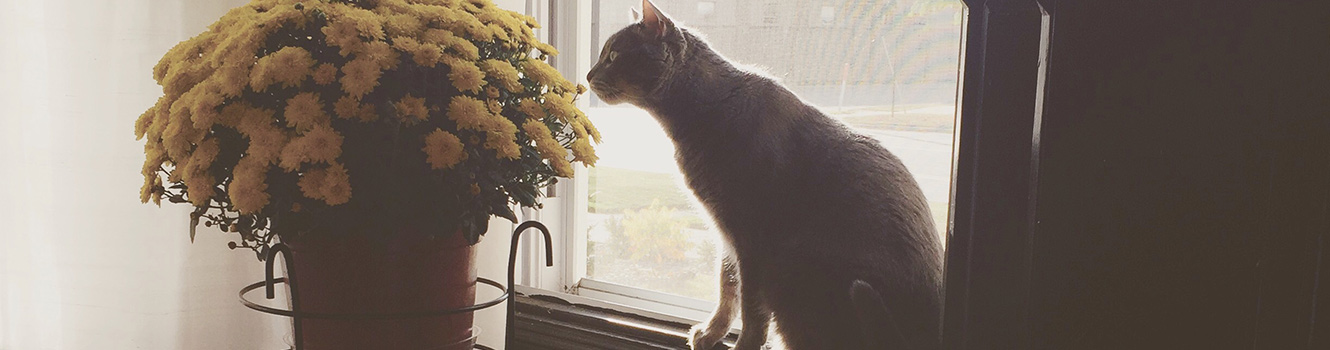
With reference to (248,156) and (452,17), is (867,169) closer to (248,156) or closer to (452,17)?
(452,17)

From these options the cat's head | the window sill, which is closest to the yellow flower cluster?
the cat's head

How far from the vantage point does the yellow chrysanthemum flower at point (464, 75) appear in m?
0.81

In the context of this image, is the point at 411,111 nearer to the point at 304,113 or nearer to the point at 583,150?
the point at 304,113

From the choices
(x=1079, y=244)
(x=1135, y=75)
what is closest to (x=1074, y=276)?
(x=1079, y=244)

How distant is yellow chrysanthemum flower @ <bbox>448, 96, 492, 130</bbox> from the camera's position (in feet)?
2.63

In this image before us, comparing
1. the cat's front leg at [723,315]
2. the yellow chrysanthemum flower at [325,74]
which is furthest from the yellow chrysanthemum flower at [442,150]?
the cat's front leg at [723,315]

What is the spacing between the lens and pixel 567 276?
1.41 meters

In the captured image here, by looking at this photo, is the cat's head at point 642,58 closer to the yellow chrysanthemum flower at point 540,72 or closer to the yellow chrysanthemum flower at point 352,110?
the yellow chrysanthemum flower at point 540,72

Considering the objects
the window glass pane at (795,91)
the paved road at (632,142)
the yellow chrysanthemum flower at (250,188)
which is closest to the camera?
the yellow chrysanthemum flower at (250,188)

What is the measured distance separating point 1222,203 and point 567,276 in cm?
102

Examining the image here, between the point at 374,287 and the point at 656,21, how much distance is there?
441 mm

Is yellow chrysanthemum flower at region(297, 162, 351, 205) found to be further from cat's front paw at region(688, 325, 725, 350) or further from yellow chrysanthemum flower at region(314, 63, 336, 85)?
cat's front paw at region(688, 325, 725, 350)

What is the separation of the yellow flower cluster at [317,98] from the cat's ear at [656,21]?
183 millimetres

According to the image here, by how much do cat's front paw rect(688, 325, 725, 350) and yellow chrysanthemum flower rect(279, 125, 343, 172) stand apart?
0.50 metres
